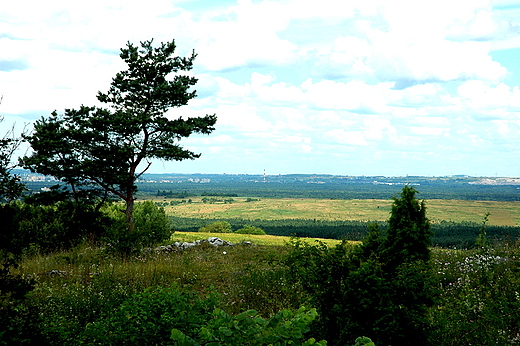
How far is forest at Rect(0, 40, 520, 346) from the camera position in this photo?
6039mm

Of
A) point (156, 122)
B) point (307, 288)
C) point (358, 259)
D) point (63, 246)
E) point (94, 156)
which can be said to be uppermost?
point (156, 122)

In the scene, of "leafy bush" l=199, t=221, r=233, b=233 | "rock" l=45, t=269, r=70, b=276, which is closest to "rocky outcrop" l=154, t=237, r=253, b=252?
"rock" l=45, t=269, r=70, b=276

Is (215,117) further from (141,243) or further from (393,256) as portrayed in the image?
(393,256)

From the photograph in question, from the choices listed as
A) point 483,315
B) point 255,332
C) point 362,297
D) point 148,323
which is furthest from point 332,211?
point 255,332

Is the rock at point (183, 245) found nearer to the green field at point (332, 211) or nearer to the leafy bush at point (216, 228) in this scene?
the leafy bush at point (216, 228)

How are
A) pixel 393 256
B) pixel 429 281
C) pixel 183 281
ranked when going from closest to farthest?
1. pixel 429 281
2. pixel 393 256
3. pixel 183 281

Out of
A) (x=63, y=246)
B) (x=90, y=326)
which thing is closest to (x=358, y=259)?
(x=90, y=326)

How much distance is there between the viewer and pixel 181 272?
12531 millimetres

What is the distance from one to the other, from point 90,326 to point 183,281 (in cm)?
565

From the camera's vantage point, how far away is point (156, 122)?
21.5 meters

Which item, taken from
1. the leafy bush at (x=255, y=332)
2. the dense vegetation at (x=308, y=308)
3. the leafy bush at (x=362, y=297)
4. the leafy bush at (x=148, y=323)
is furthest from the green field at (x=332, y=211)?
the leafy bush at (x=255, y=332)

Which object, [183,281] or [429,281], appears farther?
[183,281]

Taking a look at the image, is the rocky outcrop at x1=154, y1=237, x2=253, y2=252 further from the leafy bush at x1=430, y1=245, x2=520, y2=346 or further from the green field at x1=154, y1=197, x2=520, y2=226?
the green field at x1=154, y1=197, x2=520, y2=226

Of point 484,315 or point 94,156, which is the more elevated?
point 94,156
